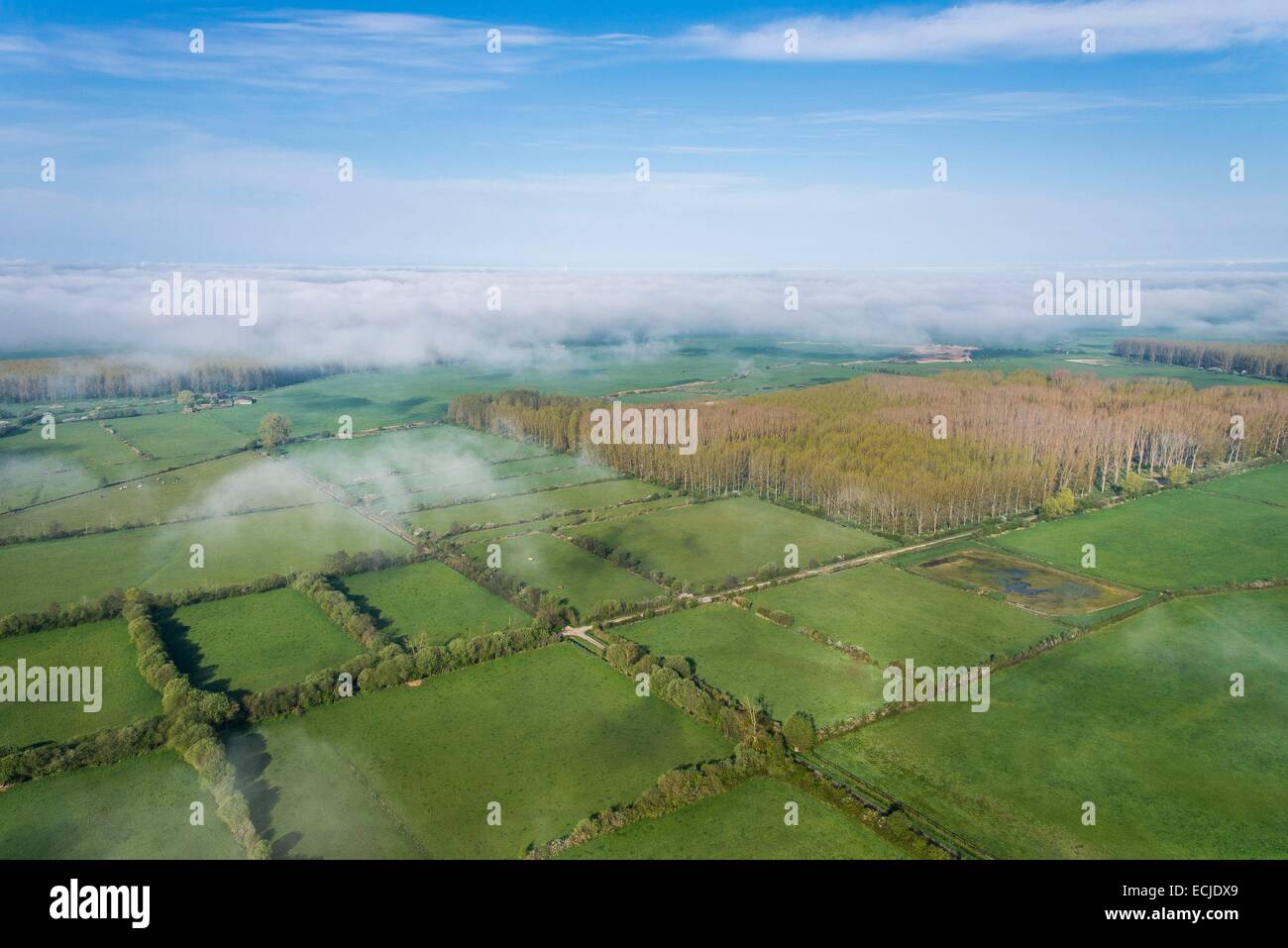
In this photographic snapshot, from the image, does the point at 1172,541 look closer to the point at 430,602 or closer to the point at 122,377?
the point at 430,602

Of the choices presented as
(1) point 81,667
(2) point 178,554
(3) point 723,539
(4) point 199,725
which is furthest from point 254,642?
(3) point 723,539

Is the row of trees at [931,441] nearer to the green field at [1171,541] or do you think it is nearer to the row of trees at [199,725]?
the green field at [1171,541]

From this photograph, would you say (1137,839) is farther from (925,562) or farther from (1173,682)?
(925,562)

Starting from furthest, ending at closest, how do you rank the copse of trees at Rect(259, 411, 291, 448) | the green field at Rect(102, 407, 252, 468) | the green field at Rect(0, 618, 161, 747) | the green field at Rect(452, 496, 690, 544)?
the copse of trees at Rect(259, 411, 291, 448)
the green field at Rect(102, 407, 252, 468)
the green field at Rect(452, 496, 690, 544)
the green field at Rect(0, 618, 161, 747)

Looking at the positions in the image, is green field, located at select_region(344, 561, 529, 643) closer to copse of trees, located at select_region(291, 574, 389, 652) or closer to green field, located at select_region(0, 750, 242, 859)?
copse of trees, located at select_region(291, 574, 389, 652)

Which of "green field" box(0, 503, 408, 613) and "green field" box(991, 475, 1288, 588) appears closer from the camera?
"green field" box(0, 503, 408, 613)

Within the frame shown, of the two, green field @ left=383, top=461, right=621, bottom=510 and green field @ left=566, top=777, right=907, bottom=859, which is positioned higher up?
green field @ left=383, top=461, right=621, bottom=510

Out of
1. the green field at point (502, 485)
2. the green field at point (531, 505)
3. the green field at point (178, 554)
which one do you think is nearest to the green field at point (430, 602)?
the green field at point (178, 554)

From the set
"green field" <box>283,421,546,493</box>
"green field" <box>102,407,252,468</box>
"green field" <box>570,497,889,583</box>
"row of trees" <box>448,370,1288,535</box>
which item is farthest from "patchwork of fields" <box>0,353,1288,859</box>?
"green field" <box>102,407,252,468</box>
